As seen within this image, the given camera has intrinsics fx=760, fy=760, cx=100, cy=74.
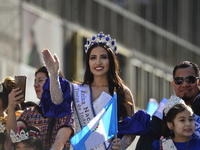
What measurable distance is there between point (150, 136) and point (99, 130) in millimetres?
694

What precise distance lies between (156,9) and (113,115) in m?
18.4

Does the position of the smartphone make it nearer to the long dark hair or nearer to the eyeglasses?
the long dark hair

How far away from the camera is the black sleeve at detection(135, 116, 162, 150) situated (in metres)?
8.12

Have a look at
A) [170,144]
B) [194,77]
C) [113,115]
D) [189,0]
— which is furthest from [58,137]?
[189,0]

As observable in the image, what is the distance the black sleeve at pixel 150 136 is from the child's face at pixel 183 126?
0.30 metres

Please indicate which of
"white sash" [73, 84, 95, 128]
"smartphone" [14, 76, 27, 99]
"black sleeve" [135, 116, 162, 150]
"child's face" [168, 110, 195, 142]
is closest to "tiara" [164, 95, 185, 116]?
"child's face" [168, 110, 195, 142]

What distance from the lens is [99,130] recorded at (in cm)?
781

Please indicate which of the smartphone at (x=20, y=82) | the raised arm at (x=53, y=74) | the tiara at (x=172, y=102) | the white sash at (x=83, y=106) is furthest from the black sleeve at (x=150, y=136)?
the smartphone at (x=20, y=82)

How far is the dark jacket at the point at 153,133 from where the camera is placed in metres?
8.14

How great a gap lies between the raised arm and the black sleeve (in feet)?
3.18

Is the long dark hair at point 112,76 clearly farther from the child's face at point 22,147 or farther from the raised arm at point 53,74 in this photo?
the child's face at point 22,147

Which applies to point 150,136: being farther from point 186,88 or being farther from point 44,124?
point 44,124

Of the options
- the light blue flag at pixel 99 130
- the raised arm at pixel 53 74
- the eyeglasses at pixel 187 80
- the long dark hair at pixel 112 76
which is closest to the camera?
the light blue flag at pixel 99 130

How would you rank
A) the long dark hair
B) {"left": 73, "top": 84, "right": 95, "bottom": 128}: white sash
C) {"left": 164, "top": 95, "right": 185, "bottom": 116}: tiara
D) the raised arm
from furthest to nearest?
the long dark hair → {"left": 73, "top": 84, "right": 95, "bottom": 128}: white sash → {"left": 164, "top": 95, "right": 185, "bottom": 116}: tiara → the raised arm
